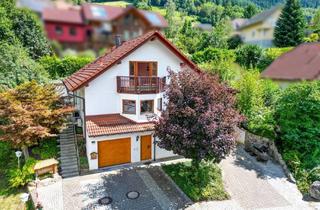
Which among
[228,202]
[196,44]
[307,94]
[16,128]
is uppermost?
[196,44]

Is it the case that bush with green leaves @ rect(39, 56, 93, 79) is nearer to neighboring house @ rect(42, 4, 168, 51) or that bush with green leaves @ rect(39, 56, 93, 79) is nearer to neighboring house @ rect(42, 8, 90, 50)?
neighboring house @ rect(42, 4, 168, 51)

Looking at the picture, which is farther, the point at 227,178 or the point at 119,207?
the point at 227,178

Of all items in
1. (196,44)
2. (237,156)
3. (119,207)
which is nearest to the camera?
(119,207)

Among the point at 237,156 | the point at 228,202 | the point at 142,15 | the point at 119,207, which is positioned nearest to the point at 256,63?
the point at 237,156

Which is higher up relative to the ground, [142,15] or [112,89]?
[142,15]

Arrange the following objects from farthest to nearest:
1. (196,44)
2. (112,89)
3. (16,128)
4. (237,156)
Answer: (196,44), (237,156), (112,89), (16,128)

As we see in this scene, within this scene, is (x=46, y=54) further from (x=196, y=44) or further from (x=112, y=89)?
(x=196, y=44)

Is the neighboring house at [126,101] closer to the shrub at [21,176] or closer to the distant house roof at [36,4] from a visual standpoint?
the shrub at [21,176]
